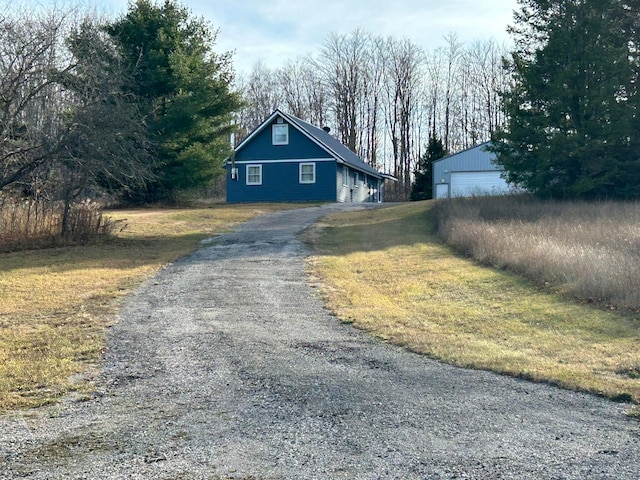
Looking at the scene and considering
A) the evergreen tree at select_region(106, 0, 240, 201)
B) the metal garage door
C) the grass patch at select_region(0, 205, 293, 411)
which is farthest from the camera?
the metal garage door

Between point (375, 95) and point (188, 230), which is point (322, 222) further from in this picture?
point (375, 95)

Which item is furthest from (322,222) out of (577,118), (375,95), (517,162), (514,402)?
(375,95)

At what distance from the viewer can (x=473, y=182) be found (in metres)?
37.2

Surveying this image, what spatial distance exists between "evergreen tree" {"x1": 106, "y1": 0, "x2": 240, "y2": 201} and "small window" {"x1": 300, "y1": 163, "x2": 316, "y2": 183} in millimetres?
5939

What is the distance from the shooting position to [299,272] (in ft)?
43.1

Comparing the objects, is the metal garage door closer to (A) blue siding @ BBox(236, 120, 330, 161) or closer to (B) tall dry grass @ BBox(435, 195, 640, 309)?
(A) blue siding @ BBox(236, 120, 330, 161)

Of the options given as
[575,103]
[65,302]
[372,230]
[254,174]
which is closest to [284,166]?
[254,174]

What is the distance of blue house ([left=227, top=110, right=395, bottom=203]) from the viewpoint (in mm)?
36719

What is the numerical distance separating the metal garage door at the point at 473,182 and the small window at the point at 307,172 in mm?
8180

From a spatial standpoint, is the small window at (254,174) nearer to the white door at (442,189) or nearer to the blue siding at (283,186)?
the blue siding at (283,186)

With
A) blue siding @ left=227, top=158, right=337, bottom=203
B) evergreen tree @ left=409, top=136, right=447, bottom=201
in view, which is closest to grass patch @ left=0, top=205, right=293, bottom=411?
blue siding @ left=227, top=158, right=337, bottom=203

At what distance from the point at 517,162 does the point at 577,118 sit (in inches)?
100

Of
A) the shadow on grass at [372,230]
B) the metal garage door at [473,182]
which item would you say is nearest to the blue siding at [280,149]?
the metal garage door at [473,182]

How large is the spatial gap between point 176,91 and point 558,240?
21.0 m
